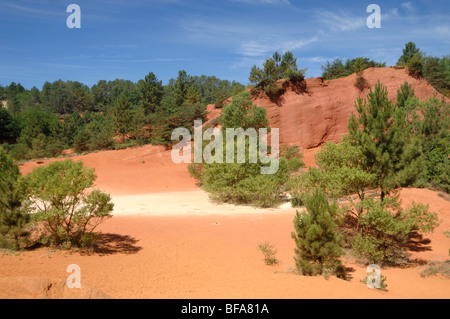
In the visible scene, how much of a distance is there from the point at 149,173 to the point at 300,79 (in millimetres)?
20702

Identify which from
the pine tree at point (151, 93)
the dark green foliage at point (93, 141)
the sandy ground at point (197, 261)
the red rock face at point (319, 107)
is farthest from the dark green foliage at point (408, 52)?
the dark green foliage at point (93, 141)

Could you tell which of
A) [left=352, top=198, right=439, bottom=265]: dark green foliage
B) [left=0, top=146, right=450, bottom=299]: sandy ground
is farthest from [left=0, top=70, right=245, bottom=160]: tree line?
[left=352, top=198, right=439, bottom=265]: dark green foliage

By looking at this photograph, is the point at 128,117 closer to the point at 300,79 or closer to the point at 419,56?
the point at 300,79

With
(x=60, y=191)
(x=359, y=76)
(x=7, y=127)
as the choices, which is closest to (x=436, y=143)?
(x=359, y=76)

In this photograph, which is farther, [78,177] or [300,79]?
[300,79]

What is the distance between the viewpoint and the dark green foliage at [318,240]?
7.80 m

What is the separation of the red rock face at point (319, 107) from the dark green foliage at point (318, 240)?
25685 mm

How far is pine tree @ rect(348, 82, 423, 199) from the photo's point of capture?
10.8 m

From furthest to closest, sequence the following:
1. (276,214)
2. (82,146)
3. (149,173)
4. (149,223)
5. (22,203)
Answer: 1. (82,146)
2. (149,173)
3. (276,214)
4. (149,223)
5. (22,203)

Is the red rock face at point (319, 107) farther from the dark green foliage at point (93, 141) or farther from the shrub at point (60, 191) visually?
the shrub at point (60, 191)

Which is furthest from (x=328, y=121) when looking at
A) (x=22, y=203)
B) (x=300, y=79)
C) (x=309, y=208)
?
(x=22, y=203)

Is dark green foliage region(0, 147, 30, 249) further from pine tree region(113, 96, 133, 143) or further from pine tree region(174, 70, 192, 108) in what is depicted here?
pine tree region(174, 70, 192, 108)

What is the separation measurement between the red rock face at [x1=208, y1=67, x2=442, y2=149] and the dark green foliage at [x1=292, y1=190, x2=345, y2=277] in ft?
84.3

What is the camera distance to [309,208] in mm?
8055
